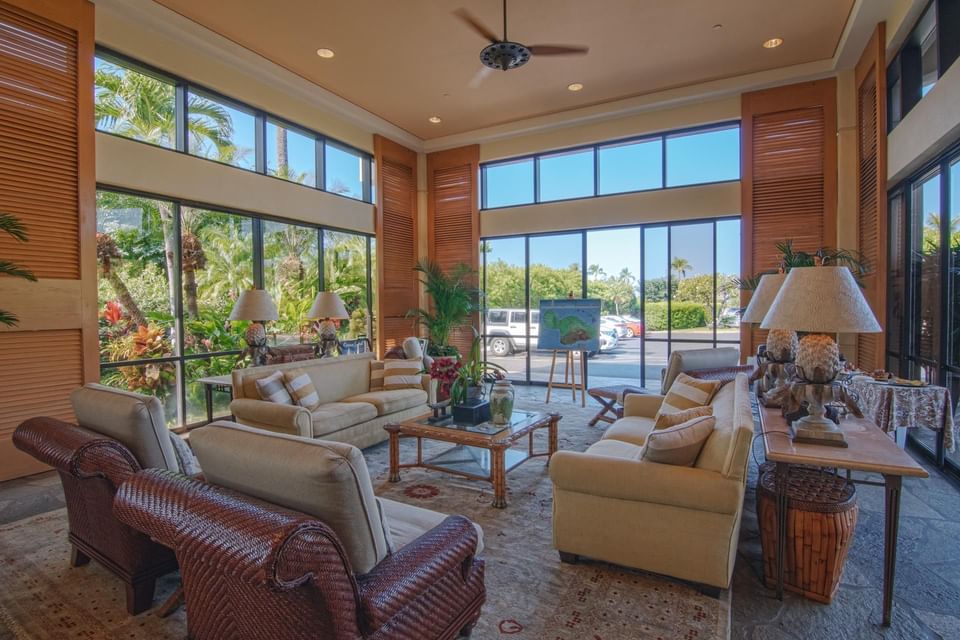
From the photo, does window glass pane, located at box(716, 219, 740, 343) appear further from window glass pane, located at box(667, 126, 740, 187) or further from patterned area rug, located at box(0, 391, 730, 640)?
patterned area rug, located at box(0, 391, 730, 640)

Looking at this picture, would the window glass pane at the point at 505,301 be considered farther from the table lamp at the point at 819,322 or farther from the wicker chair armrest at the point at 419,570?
the wicker chair armrest at the point at 419,570

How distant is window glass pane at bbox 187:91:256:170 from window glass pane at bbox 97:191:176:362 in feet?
2.72

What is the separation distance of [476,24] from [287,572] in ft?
17.0

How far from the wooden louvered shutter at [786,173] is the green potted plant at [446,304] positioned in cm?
411

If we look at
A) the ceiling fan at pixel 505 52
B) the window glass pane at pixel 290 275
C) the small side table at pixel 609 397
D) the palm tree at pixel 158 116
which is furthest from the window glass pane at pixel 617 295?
the palm tree at pixel 158 116

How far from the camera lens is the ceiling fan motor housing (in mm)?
4125

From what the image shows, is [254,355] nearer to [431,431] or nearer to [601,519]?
[431,431]

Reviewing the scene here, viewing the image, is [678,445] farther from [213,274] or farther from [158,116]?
[158,116]

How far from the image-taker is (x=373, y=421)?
4.68m

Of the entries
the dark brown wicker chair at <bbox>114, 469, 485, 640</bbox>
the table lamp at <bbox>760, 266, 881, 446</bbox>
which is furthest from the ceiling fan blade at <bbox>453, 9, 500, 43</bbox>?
the dark brown wicker chair at <bbox>114, 469, 485, 640</bbox>

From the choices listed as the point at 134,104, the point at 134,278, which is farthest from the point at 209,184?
the point at 134,278

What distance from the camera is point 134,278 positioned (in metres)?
4.79

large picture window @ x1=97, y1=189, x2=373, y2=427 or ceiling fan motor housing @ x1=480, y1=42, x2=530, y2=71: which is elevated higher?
ceiling fan motor housing @ x1=480, y1=42, x2=530, y2=71

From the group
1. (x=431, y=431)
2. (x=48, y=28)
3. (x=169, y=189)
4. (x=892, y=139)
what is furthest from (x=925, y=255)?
(x=48, y=28)
